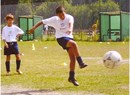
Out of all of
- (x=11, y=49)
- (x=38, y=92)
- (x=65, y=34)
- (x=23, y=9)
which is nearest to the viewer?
(x=38, y=92)

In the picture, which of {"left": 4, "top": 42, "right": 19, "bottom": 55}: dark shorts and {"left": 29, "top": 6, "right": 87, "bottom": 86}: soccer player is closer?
{"left": 29, "top": 6, "right": 87, "bottom": 86}: soccer player

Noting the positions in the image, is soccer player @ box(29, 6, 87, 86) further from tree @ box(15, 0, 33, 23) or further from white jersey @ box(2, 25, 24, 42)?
tree @ box(15, 0, 33, 23)

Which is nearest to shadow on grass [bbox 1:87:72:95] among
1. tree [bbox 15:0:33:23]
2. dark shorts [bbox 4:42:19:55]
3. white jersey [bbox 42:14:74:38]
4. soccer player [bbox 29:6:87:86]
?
soccer player [bbox 29:6:87:86]

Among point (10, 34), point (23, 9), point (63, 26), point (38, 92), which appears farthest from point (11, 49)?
point (23, 9)

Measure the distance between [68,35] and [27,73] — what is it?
8.12 feet

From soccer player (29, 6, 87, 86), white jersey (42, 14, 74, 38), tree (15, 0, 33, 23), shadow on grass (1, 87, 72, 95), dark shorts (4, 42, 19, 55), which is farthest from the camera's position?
tree (15, 0, 33, 23)

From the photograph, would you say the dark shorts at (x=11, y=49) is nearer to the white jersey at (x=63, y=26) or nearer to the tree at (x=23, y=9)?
the white jersey at (x=63, y=26)

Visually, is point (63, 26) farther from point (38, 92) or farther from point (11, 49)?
point (11, 49)

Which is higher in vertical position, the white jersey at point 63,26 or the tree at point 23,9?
the tree at point 23,9

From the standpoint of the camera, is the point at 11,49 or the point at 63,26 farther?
the point at 11,49

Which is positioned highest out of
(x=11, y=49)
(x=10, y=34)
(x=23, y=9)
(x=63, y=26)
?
(x=23, y=9)

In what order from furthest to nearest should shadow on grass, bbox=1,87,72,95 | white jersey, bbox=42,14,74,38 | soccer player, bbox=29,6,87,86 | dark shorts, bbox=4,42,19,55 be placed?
dark shorts, bbox=4,42,19,55 < white jersey, bbox=42,14,74,38 < soccer player, bbox=29,6,87,86 < shadow on grass, bbox=1,87,72,95

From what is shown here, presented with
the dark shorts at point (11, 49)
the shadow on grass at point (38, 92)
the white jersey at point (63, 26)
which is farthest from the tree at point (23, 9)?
the shadow on grass at point (38, 92)

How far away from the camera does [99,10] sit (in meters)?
37.0
